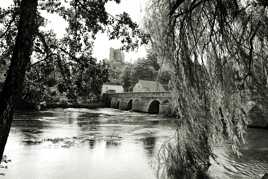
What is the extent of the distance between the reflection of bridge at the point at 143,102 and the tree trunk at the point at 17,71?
31044 millimetres

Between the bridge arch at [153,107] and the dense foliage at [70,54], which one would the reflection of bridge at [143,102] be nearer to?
the bridge arch at [153,107]

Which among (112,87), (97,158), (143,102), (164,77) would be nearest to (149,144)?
(97,158)

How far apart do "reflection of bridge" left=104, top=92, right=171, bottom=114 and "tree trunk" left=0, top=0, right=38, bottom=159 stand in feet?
102

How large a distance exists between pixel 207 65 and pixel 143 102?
3880cm

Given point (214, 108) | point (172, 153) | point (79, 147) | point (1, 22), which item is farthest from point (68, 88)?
point (79, 147)

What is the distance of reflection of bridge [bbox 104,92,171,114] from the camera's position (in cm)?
3794

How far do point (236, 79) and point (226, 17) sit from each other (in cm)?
108

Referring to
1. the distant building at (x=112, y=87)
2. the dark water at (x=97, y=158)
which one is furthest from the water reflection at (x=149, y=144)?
the distant building at (x=112, y=87)

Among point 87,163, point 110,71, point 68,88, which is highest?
point 110,71

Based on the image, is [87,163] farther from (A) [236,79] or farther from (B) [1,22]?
(A) [236,79]

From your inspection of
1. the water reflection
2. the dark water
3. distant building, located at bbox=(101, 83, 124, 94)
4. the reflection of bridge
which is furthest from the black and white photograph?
distant building, located at bbox=(101, 83, 124, 94)

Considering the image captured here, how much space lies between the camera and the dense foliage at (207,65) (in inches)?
174

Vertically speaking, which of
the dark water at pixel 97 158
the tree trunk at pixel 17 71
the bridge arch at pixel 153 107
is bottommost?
the dark water at pixel 97 158

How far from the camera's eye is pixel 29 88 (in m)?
6.02
